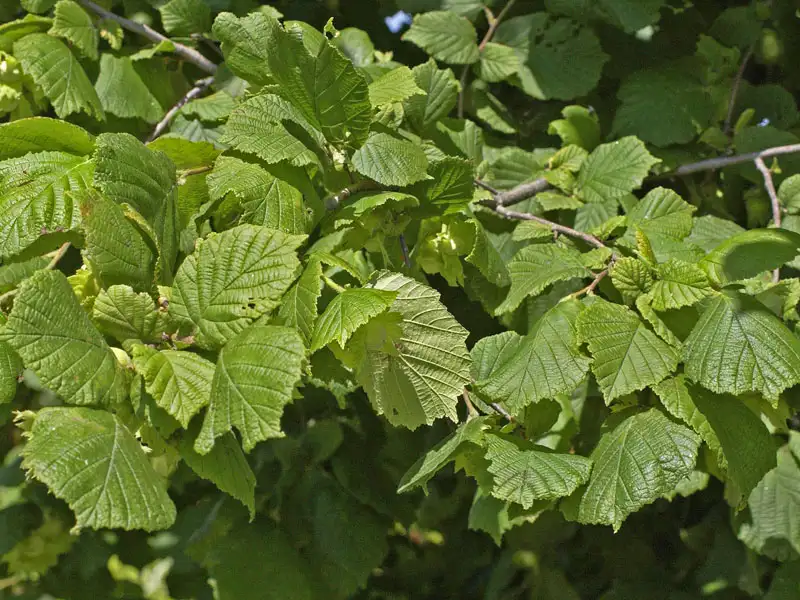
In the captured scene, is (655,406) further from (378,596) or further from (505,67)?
(378,596)

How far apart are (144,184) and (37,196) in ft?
0.73

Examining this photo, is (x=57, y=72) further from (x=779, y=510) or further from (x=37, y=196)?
(x=779, y=510)

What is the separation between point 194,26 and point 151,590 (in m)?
3.20

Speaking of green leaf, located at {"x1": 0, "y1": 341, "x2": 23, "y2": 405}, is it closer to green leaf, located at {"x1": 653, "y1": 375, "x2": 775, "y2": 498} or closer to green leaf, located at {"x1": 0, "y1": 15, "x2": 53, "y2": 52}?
green leaf, located at {"x1": 0, "y1": 15, "x2": 53, "y2": 52}

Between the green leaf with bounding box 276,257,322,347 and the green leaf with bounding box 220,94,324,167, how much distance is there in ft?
0.69

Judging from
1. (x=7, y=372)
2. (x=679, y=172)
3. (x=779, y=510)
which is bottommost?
(x=779, y=510)

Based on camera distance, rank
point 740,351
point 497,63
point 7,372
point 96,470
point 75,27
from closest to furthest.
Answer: point 96,470, point 7,372, point 740,351, point 75,27, point 497,63

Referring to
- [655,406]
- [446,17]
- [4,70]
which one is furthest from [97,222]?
[446,17]

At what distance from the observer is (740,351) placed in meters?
1.44

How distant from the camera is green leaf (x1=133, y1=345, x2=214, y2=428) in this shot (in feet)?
3.58

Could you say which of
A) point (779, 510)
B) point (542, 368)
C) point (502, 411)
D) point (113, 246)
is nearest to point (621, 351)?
point (542, 368)

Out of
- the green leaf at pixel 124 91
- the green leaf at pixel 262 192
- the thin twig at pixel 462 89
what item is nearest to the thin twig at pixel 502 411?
the green leaf at pixel 262 192

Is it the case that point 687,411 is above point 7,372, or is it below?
below

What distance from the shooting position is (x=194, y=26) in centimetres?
224
